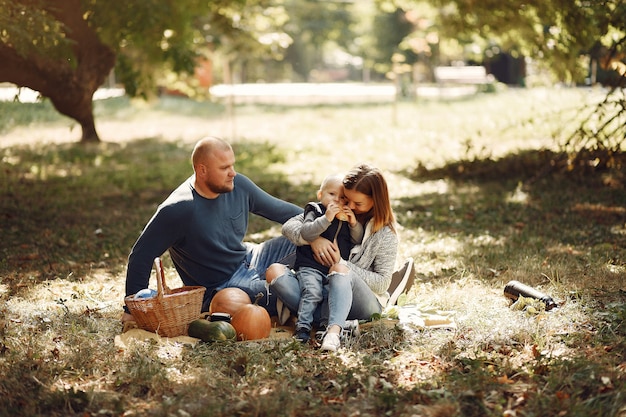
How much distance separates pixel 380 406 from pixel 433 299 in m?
2.23

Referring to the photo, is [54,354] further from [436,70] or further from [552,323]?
[436,70]

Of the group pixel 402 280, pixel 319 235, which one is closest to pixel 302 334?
pixel 319 235

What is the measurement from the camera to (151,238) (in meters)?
5.97

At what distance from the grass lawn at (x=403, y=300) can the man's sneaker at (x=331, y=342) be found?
0.07 meters

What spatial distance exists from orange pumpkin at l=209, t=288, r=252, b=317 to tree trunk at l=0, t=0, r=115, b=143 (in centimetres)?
544

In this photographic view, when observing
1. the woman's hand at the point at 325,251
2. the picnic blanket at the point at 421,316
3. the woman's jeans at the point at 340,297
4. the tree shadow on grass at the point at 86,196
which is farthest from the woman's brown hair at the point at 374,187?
the tree shadow on grass at the point at 86,196

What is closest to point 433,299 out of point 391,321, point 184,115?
point 391,321

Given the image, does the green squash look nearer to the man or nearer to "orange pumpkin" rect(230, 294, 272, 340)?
"orange pumpkin" rect(230, 294, 272, 340)

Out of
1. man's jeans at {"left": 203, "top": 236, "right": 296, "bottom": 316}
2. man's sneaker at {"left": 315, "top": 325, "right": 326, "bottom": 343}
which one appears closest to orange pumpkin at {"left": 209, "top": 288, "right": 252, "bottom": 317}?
man's jeans at {"left": 203, "top": 236, "right": 296, "bottom": 316}

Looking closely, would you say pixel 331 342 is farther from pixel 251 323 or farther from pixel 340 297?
pixel 251 323

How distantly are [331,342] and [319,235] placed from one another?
94 centimetres

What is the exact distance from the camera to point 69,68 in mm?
12602

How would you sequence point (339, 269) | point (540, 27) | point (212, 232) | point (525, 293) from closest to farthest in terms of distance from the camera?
point (339, 269) < point (212, 232) < point (525, 293) < point (540, 27)

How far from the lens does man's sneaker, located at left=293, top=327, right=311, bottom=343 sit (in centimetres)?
568
